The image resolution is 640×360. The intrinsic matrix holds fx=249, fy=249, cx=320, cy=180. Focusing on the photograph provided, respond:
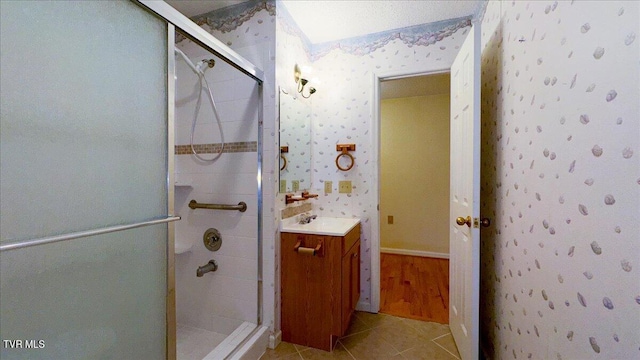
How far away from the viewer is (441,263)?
337 cm

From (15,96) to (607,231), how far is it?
5.78ft

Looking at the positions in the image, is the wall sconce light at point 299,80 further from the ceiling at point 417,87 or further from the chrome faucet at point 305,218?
the ceiling at point 417,87

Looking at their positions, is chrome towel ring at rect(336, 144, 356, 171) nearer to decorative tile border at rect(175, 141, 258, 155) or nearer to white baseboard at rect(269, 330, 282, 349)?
decorative tile border at rect(175, 141, 258, 155)

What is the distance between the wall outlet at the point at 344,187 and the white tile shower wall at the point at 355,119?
0.04 m

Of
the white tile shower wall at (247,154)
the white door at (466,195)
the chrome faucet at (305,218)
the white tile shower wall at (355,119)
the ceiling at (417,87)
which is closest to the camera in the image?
the white door at (466,195)

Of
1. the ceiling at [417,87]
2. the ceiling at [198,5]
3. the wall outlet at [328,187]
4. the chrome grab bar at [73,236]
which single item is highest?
the ceiling at [198,5]

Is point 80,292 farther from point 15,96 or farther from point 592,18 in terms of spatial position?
point 592,18

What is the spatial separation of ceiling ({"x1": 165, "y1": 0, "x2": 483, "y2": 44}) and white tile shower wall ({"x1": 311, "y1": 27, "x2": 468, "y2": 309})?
178 millimetres

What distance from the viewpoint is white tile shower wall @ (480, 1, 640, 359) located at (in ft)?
2.06

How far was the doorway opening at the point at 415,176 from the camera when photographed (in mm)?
3445

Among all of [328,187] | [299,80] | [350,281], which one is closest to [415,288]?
[350,281]

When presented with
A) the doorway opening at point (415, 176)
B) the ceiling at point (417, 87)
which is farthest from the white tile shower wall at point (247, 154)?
the doorway opening at point (415, 176)

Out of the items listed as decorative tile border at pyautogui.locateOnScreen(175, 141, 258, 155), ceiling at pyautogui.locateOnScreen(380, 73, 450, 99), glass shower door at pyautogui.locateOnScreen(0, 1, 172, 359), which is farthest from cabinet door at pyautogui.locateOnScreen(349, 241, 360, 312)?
ceiling at pyautogui.locateOnScreen(380, 73, 450, 99)

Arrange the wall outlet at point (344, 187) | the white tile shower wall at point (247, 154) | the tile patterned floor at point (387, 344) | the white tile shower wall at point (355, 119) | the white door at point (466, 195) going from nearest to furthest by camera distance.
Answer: the white door at point (466, 195)
the tile patterned floor at point (387, 344)
the white tile shower wall at point (247, 154)
the white tile shower wall at point (355, 119)
the wall outlet at point (344, 187)
